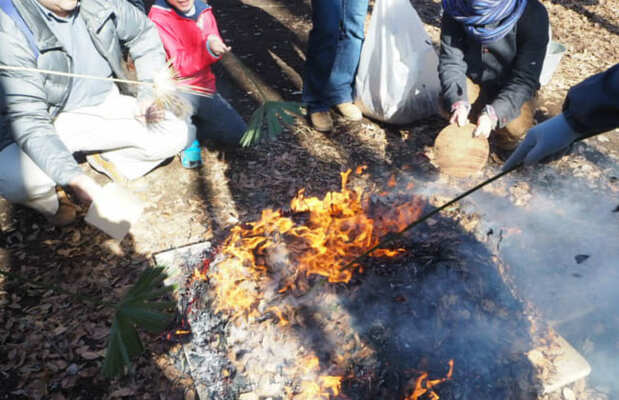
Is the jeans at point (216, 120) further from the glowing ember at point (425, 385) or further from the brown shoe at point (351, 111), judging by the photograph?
the glowing ember at point (425, 385)

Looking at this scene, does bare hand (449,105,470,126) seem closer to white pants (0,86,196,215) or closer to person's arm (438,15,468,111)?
person's arm (438,15,468,111)

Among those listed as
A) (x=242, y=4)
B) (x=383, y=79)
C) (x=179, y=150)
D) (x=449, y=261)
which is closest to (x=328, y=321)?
(x=449, y=261)

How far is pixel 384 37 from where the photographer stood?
12.6ft

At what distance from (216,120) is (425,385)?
Answer: 3027 millimetres

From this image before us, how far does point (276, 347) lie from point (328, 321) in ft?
1.08

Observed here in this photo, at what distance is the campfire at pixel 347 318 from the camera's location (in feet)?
6.83

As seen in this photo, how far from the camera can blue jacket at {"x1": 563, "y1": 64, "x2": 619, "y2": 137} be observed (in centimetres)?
206

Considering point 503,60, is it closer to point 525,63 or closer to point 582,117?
point 525,63

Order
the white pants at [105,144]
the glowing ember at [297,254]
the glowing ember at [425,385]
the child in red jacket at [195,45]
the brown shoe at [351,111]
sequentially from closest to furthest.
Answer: the glowing ember at [425,385], the glowing ember at [297,254], the white pants at [105,144], the child in red jacket at [195,45], the brown shoe at [351,111]

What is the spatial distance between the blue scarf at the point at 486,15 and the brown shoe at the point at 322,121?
1.58m

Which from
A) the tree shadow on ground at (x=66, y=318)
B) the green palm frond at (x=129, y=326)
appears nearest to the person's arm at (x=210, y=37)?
the tree shadow on ground at (x=66, y=318)

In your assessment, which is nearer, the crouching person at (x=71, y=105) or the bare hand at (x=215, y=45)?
the crouching person at (x=71, y=105)

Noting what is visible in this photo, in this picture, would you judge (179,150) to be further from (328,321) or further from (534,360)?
(534,360)

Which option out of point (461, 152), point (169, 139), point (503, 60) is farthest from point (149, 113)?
point (503, 60)
